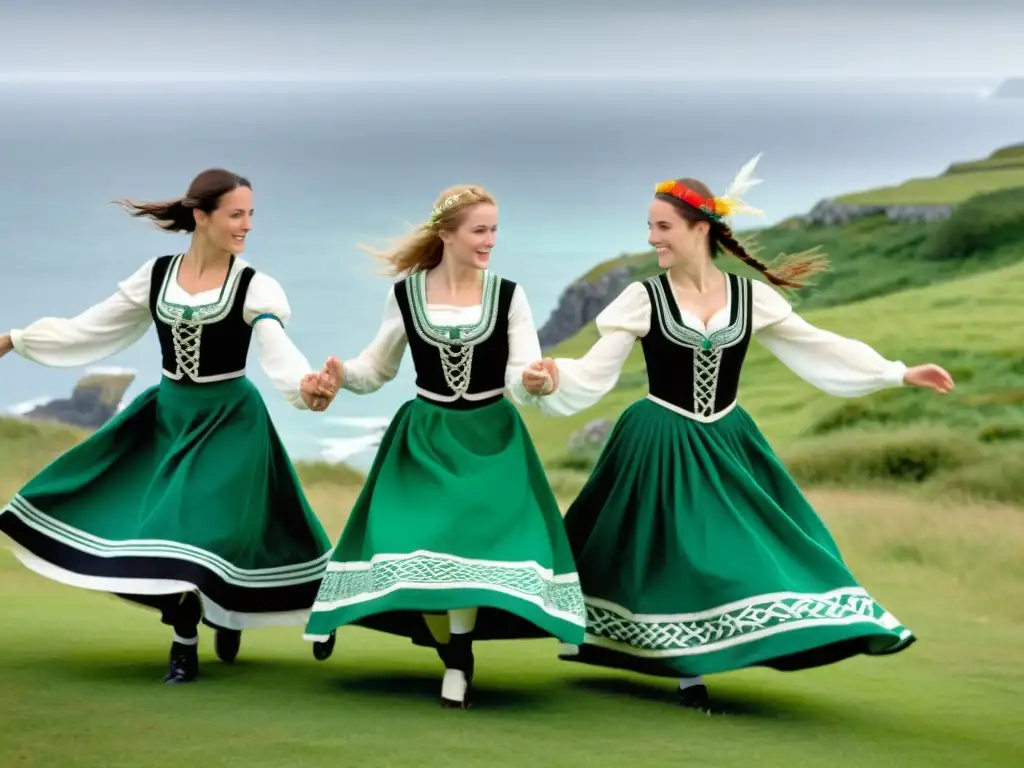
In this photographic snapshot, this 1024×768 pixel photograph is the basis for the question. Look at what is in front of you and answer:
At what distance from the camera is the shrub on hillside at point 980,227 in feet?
44.9

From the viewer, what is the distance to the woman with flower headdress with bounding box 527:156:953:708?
17.1 ft

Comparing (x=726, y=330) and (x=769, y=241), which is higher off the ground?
(x=769, y=241)

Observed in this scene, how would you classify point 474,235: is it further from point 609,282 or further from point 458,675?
point 609,282

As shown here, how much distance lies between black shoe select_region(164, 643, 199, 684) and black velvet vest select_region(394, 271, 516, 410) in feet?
3.60

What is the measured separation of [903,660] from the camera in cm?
638

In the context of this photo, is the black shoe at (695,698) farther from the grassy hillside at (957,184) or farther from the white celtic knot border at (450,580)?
the grassy hillside at (957,184)

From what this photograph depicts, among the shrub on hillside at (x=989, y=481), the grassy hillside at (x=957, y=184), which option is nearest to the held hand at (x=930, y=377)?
the shrub on hillside at (x=989, y=481)

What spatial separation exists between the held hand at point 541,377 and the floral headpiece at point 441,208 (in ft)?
1.89

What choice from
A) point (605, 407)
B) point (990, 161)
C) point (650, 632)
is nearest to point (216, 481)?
point (650, 632)

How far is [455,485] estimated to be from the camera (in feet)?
17.2

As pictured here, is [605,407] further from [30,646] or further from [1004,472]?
[30,646]

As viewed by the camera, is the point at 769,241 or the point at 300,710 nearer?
the point at 300,710

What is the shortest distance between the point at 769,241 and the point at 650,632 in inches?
435

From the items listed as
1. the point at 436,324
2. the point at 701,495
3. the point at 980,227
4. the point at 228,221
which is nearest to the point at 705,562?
the point at 701,495
